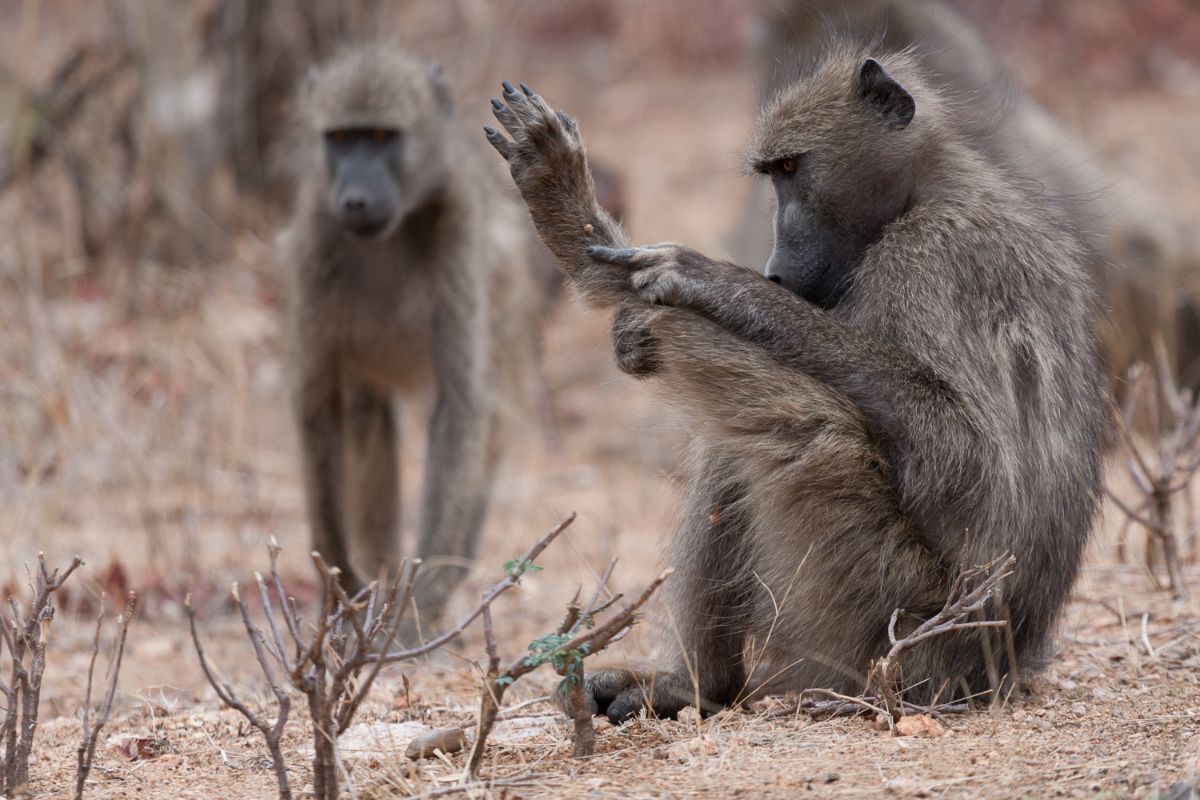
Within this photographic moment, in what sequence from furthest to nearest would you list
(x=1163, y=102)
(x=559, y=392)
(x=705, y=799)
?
(x=1163, y=102) → (x=559, y=392) → (x=705, y=799)

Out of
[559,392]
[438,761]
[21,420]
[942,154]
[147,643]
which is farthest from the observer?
[559,392]

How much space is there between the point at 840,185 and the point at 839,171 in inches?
1.2

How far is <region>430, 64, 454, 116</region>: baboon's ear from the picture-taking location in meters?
5.99

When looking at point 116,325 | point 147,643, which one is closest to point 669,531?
point 147,643

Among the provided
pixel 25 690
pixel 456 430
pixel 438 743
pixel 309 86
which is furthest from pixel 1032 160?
pixel 25 690

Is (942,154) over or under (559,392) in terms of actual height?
under

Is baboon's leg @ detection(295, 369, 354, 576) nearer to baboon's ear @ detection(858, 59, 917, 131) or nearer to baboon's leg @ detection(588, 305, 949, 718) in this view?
baboon's leg @ detection(588, 305, 949, 718)

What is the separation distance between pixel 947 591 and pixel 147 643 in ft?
9.37

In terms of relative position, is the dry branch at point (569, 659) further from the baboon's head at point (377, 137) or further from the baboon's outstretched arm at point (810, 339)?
the baboon's head at point (377, 137)

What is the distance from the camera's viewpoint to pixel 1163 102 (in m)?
13.8

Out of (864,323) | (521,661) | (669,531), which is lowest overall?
(521,661)

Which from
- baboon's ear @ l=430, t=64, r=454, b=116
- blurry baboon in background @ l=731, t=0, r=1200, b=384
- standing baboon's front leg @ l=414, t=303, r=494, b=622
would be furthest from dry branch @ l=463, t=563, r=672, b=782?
baboon's ear @ l=430, t=64, r=454, b=116

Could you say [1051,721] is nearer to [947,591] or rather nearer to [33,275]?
[947,591]

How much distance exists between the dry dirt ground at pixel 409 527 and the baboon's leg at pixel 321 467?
284 mm
